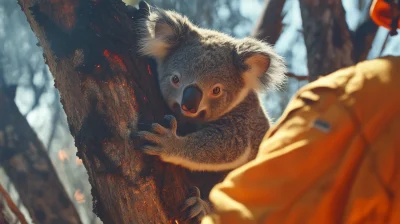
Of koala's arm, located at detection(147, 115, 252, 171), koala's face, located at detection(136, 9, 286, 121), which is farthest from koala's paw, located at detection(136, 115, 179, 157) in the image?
koala's face, located at detection(136, 9, 286, 121)

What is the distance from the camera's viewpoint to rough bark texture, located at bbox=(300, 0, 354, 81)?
4.53 metres

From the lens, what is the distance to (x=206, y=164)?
8.79 ft

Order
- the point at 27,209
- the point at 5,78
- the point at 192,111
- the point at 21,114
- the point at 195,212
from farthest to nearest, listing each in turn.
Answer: the point at 5,78 < the point at 21,114 < the point at 27,209 < the point at 192,111 < the point at 195,212

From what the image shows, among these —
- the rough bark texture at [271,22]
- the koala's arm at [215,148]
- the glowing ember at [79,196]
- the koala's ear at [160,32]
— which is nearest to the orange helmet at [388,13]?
the koala's arm at [215,148]

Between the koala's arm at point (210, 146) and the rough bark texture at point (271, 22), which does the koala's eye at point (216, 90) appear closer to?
the koala's arm at point (210, 146)

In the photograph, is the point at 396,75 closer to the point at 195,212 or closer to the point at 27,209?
the point at 195,212

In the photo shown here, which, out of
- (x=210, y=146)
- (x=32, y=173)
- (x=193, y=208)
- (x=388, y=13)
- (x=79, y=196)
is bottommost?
(x=79, y=196)

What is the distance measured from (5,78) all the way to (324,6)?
3.36 meters

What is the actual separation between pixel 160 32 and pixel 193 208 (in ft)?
3.86

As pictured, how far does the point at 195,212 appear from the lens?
219 centimetres

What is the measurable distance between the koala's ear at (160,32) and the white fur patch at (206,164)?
2.13 ft

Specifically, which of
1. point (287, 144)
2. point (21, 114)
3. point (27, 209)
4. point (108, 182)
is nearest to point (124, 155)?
point (108, 182)

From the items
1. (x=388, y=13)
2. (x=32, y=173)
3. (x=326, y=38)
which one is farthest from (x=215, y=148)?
(x=326, y=38)

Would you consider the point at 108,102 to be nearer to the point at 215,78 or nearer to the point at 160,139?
the point at 160,139
